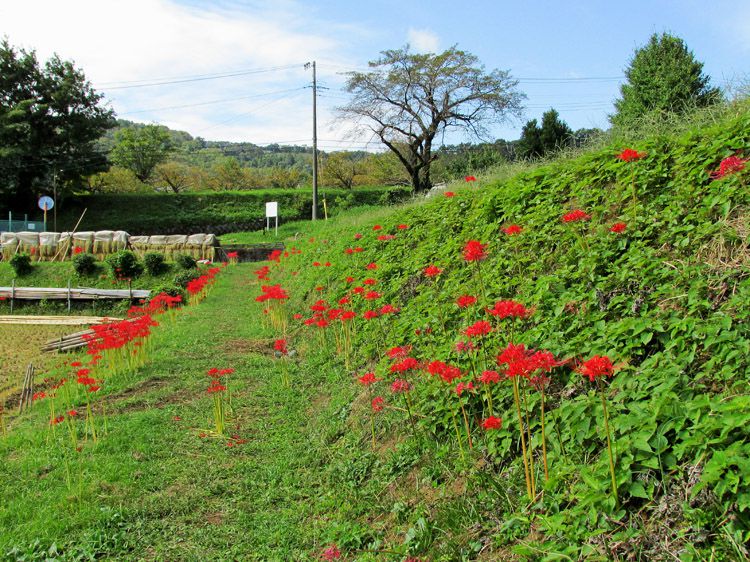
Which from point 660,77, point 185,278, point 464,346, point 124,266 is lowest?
point 185,278

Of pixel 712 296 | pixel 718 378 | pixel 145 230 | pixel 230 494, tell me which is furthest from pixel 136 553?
pixel 145 230

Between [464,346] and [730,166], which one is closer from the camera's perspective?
[730,166]

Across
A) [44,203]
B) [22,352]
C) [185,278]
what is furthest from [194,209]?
[22,352]

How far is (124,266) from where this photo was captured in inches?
669

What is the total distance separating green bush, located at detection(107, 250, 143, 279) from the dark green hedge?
1430 centimetres

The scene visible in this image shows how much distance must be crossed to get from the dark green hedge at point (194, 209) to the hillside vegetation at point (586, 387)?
26488mm

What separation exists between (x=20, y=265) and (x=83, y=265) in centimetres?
225

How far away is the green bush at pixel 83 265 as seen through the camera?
17234 millimetres

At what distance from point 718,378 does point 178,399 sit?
16.2ft

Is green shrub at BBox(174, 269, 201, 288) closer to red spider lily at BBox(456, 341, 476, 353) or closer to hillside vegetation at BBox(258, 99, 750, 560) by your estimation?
hillside vegetation at BBox(258, 99, 750, 560)

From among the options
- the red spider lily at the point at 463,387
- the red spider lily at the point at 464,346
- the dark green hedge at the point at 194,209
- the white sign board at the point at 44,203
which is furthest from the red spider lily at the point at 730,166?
the white sign board at the point at 44,203

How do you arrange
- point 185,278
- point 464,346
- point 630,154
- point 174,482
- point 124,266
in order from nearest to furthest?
point 464,346 → point 630,154 → point 174,482 → point 185,278 → point 124,266

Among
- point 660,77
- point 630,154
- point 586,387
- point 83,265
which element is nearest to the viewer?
point 586,387

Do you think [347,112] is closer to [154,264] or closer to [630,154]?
[154,264]
